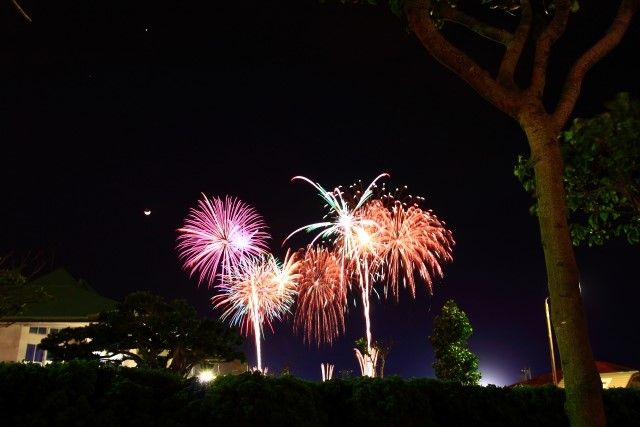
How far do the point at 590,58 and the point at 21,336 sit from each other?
93.3ft

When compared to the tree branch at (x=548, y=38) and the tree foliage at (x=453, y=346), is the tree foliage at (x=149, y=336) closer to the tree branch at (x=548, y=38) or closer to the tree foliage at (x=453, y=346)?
the tree branch at (x=548, y=38)

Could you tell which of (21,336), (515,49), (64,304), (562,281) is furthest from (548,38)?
(21,336)

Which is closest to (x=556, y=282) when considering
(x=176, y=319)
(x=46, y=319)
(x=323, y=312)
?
(x=176, y=319)

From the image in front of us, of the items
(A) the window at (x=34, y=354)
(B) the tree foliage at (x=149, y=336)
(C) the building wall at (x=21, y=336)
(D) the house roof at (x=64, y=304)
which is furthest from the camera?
(A) the window at (x=34, y=354)

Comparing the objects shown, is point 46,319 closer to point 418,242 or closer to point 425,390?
point 418,242

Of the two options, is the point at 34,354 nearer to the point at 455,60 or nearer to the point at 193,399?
the point at 193,399

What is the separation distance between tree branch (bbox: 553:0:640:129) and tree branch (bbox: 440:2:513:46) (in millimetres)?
1061

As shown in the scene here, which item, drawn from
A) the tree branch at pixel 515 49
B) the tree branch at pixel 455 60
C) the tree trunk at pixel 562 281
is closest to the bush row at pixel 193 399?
the tree trunk at pixel 562 281

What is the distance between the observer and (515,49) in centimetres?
865

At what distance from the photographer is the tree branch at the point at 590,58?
27.3 feet

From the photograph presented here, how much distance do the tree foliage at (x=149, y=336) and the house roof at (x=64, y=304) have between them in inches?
329

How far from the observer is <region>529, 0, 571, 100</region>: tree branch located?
27.2 ft

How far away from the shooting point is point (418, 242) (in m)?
Answer: 26.2

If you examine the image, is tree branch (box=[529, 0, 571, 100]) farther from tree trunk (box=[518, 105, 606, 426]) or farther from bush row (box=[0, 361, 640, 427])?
bush row (box=[0, 361, 640, 427])
